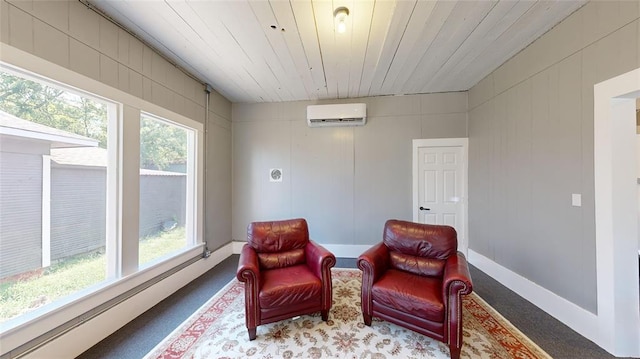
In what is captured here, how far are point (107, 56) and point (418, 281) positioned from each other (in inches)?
133

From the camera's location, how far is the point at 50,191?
67.2 inches

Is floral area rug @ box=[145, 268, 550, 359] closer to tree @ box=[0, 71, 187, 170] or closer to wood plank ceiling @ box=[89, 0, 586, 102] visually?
tree @ box=[0, 71, 187, 170]

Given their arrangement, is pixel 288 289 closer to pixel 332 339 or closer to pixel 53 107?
pixel 332 339

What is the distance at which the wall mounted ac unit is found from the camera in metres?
3.63

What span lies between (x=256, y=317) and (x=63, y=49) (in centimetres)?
252

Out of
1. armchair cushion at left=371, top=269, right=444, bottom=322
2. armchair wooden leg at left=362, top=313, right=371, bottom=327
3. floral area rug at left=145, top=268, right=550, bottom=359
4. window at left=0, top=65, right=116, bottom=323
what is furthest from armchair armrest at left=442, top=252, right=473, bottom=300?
window at left=0, top=65, right=116, bottom=323

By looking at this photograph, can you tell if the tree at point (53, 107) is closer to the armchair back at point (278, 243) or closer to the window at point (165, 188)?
the window at point (165, 188)

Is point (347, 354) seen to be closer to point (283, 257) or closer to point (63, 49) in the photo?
point (283, 257)

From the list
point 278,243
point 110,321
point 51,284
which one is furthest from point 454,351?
point 51,284

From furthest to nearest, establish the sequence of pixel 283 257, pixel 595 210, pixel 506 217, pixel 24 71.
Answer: pixel 506 217 < pixel 283 257 < pixel 595 210 < pixel 24 71

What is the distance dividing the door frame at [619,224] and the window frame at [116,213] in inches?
159

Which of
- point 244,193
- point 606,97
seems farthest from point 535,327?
point 244,193

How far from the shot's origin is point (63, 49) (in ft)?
5.50

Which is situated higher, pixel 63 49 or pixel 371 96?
pixel 371 96
